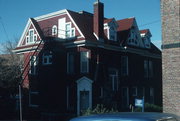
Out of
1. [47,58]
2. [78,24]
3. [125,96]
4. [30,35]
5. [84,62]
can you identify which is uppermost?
[78,24]

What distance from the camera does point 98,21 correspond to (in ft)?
88.2

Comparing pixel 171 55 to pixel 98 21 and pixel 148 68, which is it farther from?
pixel 148 68

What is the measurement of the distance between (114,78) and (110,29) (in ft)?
14.6

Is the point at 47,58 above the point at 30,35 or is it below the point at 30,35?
below

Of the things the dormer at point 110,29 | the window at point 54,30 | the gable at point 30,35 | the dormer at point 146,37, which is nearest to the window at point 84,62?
the dormer at point 110,29

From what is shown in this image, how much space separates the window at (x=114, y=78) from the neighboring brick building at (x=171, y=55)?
12660 mm

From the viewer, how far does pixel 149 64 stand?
33.3 meters

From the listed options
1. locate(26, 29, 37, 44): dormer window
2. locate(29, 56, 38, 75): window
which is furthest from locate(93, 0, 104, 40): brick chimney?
locate(29, 56, 38, 75): window

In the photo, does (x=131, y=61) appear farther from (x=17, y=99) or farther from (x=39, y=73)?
(x=17, y=99)

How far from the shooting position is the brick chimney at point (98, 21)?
88.0 feet

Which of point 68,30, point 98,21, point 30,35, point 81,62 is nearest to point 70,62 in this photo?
point 81,62

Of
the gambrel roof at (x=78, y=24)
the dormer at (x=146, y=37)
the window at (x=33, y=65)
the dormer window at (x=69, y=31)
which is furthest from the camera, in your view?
the dormer at (x=146, y=37)

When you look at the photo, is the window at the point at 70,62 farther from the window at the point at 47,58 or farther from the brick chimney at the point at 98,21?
the brick chimney at the point at 98,21

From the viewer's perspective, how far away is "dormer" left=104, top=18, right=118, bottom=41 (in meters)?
28.2
